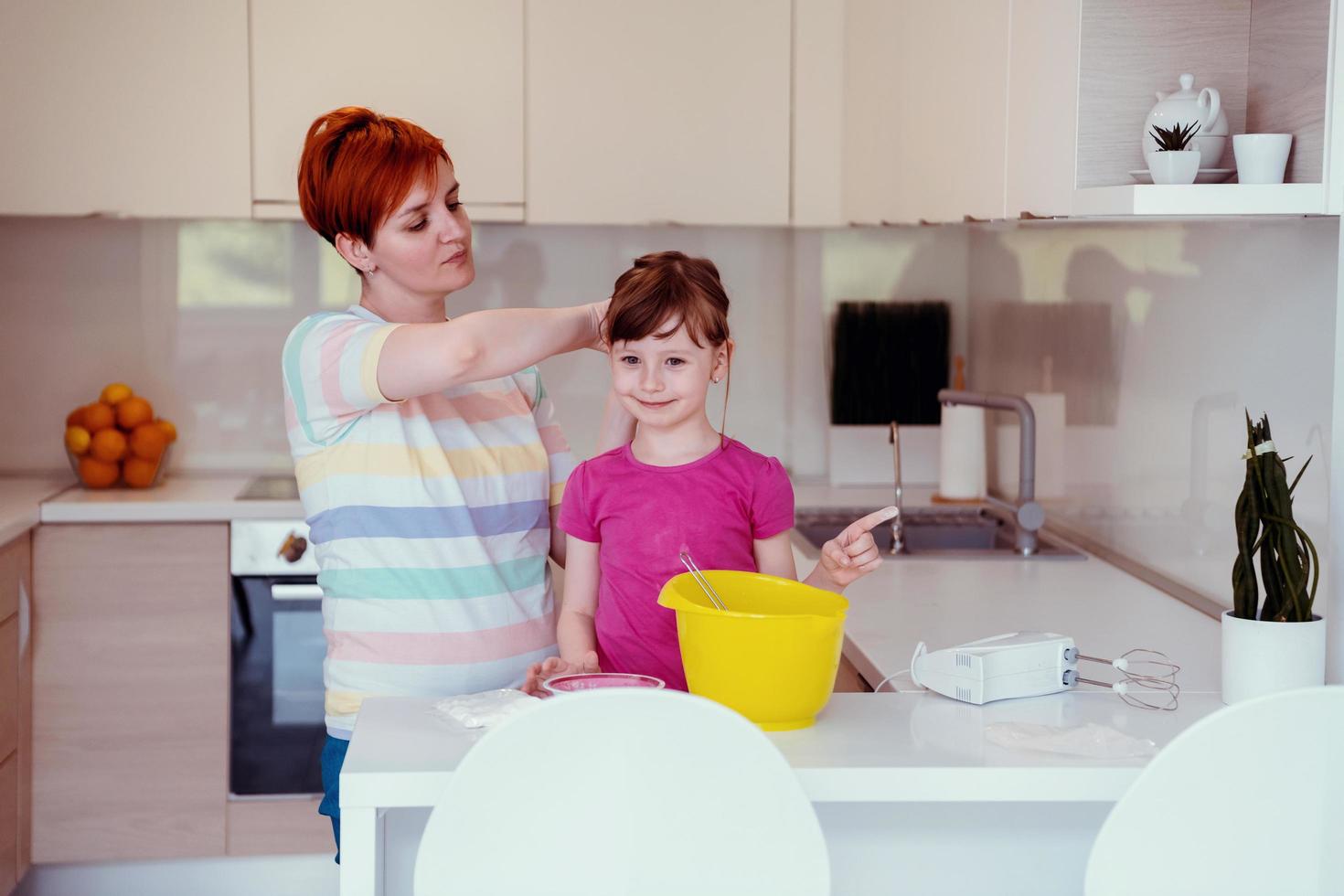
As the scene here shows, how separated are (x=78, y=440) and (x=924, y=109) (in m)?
1.89

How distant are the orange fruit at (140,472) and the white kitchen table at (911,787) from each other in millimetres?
1897

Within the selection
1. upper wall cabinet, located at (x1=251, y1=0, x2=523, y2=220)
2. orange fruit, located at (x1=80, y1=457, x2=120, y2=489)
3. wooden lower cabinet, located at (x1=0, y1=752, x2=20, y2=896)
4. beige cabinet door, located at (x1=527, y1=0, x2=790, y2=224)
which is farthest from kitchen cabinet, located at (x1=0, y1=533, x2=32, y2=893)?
beige cabinet door, located at (x1=527, y1=0, x2=790, y2=224)

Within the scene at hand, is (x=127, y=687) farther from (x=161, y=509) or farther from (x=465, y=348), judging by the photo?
(x=465, y=348)

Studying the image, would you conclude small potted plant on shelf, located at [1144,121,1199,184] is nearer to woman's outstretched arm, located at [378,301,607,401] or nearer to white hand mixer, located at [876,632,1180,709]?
white hand mixer, located at [876,632,1180,709]

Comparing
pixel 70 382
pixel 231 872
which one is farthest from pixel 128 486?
pixel 231 872

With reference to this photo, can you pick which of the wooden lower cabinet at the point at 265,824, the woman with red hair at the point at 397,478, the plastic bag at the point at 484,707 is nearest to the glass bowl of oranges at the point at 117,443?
the wooden lower cabinet at the point at 265,824

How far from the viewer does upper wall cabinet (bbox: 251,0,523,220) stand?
2.96 m

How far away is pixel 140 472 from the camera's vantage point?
10.2ft

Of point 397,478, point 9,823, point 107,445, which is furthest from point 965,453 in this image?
point 9,823

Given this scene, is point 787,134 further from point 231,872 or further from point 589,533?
point 231,872

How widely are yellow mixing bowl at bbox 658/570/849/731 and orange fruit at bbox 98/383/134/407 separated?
2.22m

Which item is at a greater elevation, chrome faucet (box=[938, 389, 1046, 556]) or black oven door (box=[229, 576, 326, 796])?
chrome faucet (box=[938, 389, 1046, 556])

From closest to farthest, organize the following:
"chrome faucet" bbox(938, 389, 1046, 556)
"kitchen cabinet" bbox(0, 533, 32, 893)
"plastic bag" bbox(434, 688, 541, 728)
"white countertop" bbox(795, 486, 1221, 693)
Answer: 1. "plastic bag" bbox(434, 688, 541, 728)
2. "white countertop" bbox(795, 486, 1221, 693)
3. "chrome faucet" bbox(938, 389, 1046, 556)
4. "kitchen cabinet" bbox(0, 533, 32, 893)

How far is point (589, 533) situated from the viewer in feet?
5.48
